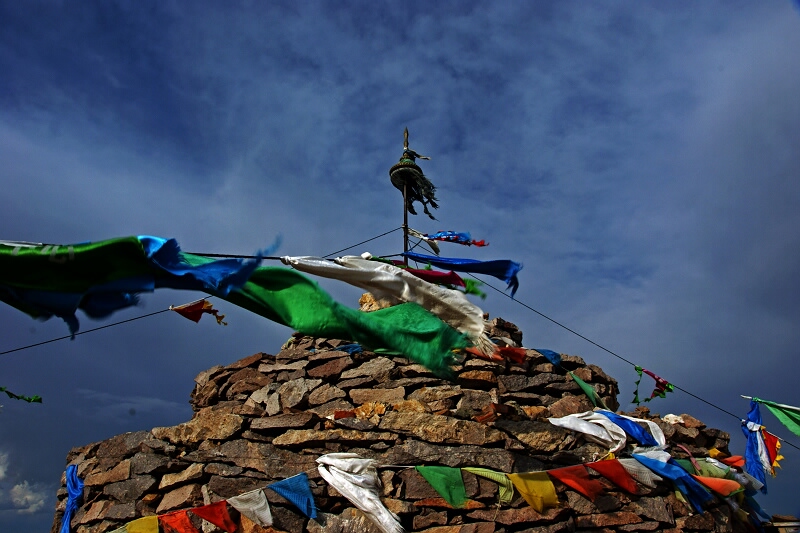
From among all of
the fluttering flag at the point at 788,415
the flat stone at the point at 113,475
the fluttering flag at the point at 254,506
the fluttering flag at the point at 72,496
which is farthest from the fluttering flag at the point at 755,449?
the fluttering flag at the point at 72,496

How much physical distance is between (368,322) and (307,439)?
2563 mm

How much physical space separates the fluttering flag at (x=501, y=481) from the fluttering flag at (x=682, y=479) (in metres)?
1.82

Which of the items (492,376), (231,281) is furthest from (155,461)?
(492,376)

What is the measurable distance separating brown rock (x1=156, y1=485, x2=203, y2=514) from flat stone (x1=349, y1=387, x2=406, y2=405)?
218cm

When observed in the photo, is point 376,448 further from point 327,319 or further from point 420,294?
point 327,319

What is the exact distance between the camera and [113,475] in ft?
25.2

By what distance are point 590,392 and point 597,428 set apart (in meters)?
1.04

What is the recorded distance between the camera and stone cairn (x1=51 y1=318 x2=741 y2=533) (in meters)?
6.82

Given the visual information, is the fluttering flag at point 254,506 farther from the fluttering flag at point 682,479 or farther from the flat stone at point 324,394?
the fluttering flag at point 682,479

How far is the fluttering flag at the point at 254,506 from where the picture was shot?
6684 mm

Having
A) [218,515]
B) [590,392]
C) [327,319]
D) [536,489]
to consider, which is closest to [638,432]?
[590,392]

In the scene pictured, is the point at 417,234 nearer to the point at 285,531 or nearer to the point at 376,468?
the point at 376,468

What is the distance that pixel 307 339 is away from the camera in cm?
957

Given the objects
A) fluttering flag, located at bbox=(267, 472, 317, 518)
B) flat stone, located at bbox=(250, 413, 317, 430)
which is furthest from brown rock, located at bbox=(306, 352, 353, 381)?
fluttering flag, located at bbox=(267, 472, 317, 518)
